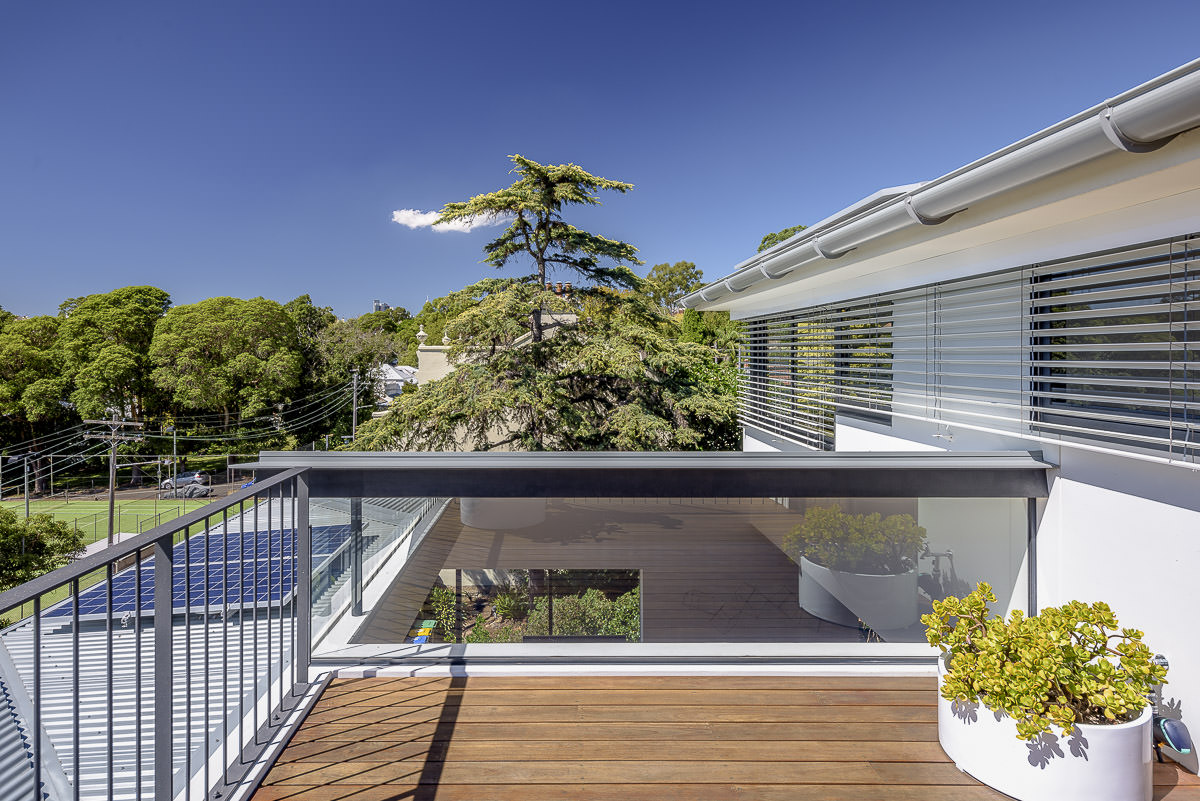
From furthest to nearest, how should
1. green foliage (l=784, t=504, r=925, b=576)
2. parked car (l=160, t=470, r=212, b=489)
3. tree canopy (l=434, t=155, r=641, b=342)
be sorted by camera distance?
1. parked car (l=160, t=470, r=212, b=489)
2. tree canopy (l=434, t=155, r=641, b=342)
3. green foliage (l=784, t=504, r=925, b=576)

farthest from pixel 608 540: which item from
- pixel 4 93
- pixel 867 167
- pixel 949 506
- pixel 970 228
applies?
pixel 4 93

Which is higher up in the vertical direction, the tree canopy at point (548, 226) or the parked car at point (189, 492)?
the tree canopy at point (548, 226)

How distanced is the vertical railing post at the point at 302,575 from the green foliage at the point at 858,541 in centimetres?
204

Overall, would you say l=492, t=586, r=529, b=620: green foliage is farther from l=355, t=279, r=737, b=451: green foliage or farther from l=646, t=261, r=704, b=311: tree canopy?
l=646, t=261, r=704, b=311: tree canopy

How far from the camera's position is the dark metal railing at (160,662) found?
1.20m

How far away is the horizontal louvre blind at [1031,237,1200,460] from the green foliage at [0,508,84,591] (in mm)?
18591

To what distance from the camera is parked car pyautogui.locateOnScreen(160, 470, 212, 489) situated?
2540 centimetres

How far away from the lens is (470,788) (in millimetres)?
1892

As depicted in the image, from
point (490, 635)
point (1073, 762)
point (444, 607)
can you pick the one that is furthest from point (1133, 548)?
point (444, 607)

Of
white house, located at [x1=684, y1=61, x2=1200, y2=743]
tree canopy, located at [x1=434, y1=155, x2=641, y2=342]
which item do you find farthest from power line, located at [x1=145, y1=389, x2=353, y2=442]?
white house, located at [x1=684, y1=61, x2=1200, y2=743]

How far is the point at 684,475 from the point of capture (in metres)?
2.59

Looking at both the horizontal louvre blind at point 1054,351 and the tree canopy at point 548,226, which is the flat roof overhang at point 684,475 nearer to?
the horizontal louvre blind at point 1054,351

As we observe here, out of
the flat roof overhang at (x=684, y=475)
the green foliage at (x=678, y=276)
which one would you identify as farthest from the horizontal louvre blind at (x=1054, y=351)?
the green foliage at (x=678, y=276)

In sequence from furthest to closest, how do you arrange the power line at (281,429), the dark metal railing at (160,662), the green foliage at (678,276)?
the green foliage at (678,276), the power line at (281,429), the dark metal railing at (160,662)
